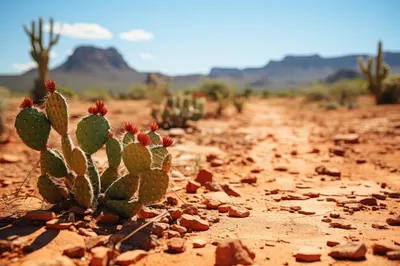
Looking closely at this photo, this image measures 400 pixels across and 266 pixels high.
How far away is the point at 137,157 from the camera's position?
120 inches

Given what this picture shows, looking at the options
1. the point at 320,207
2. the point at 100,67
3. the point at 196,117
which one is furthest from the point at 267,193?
the point at 100,67

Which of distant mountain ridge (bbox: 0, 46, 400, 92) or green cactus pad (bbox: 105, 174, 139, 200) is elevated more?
distant mountain ridge (bbox: 0, 46, 400, 92)

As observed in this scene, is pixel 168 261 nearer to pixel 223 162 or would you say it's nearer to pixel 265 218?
pixel 265 218

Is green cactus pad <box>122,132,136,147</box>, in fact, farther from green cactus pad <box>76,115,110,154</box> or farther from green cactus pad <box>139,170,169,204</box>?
green cactus pad <box>139,170,169,204</box>

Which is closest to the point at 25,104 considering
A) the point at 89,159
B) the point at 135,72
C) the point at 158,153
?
the point at 89,159

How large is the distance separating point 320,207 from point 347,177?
5.31ft

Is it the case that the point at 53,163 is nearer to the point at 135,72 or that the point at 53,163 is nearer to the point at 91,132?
the point at 91,132

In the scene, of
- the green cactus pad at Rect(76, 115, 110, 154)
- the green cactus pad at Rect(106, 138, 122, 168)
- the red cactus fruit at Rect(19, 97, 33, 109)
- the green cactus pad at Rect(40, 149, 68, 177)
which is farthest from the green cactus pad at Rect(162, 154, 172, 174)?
the red cactus fruit at Rect(19, 97, 33, 109)

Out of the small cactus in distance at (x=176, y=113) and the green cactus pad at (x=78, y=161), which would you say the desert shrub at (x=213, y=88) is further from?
the green cactus pad at (x=78, y=161)

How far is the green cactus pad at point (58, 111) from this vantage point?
314 centimetres

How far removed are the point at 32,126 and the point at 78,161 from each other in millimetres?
583

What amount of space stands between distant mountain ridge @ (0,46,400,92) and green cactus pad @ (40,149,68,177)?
2604cm

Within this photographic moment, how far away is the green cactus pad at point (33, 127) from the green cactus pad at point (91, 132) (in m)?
0.28

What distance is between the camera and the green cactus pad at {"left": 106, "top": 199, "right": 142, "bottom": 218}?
3.02m
